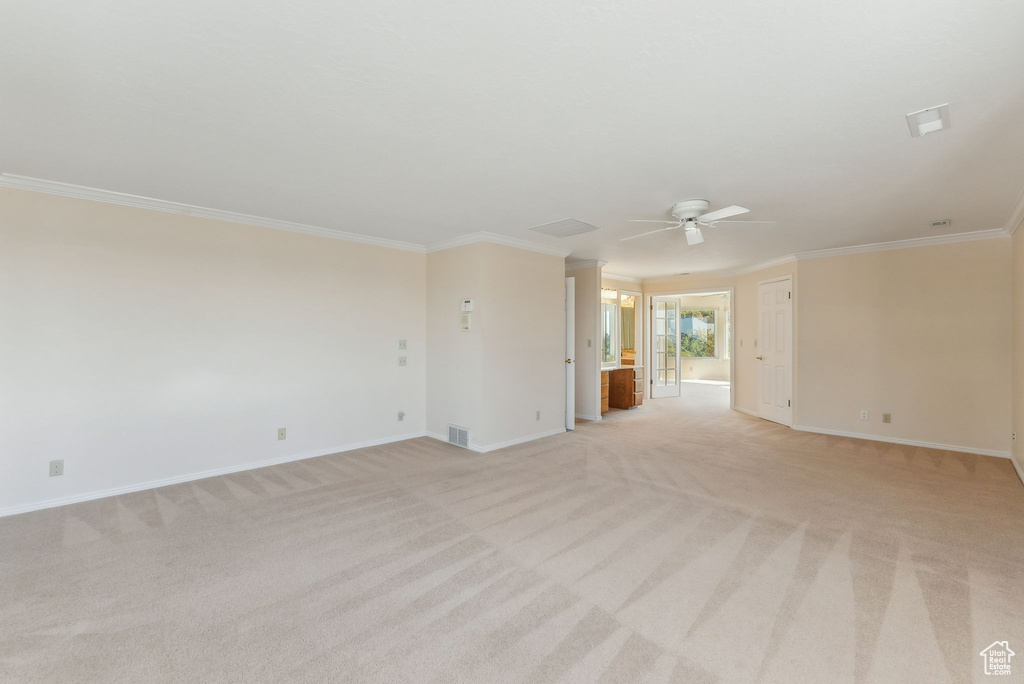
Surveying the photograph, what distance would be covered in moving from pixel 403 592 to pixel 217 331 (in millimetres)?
3238

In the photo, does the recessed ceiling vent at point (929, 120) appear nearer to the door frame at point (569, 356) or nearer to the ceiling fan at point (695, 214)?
the ceiling fan at point (695, 214)

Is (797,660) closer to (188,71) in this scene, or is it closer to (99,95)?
(188,71)

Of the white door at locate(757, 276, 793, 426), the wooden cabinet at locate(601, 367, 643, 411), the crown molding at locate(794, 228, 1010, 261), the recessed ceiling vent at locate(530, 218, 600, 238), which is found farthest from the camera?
the wooden cabinet at locate(601, 367, 643, 411)

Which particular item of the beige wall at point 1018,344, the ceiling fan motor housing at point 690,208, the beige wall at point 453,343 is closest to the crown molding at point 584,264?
the beige wall at point 453,343

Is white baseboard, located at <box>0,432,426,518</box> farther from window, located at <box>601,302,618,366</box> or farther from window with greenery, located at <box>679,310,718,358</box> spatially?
window with greenery, located at <box>679,310,718,358</box>

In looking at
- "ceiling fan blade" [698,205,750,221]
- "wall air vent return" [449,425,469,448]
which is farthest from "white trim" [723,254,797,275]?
"wall air vent return" [449,425,469,448]

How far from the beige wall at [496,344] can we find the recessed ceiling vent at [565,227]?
0.64 m

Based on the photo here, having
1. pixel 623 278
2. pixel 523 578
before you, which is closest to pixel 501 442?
pixel 523 578

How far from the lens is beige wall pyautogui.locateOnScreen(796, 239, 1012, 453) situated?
4.75 metres

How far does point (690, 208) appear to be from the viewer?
3.62 meters

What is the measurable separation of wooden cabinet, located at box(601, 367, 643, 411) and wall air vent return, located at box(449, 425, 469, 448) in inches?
142

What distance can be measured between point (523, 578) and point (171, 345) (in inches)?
146

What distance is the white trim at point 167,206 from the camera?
3.28 metres

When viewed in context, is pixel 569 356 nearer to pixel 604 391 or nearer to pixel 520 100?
pixel 604 391
